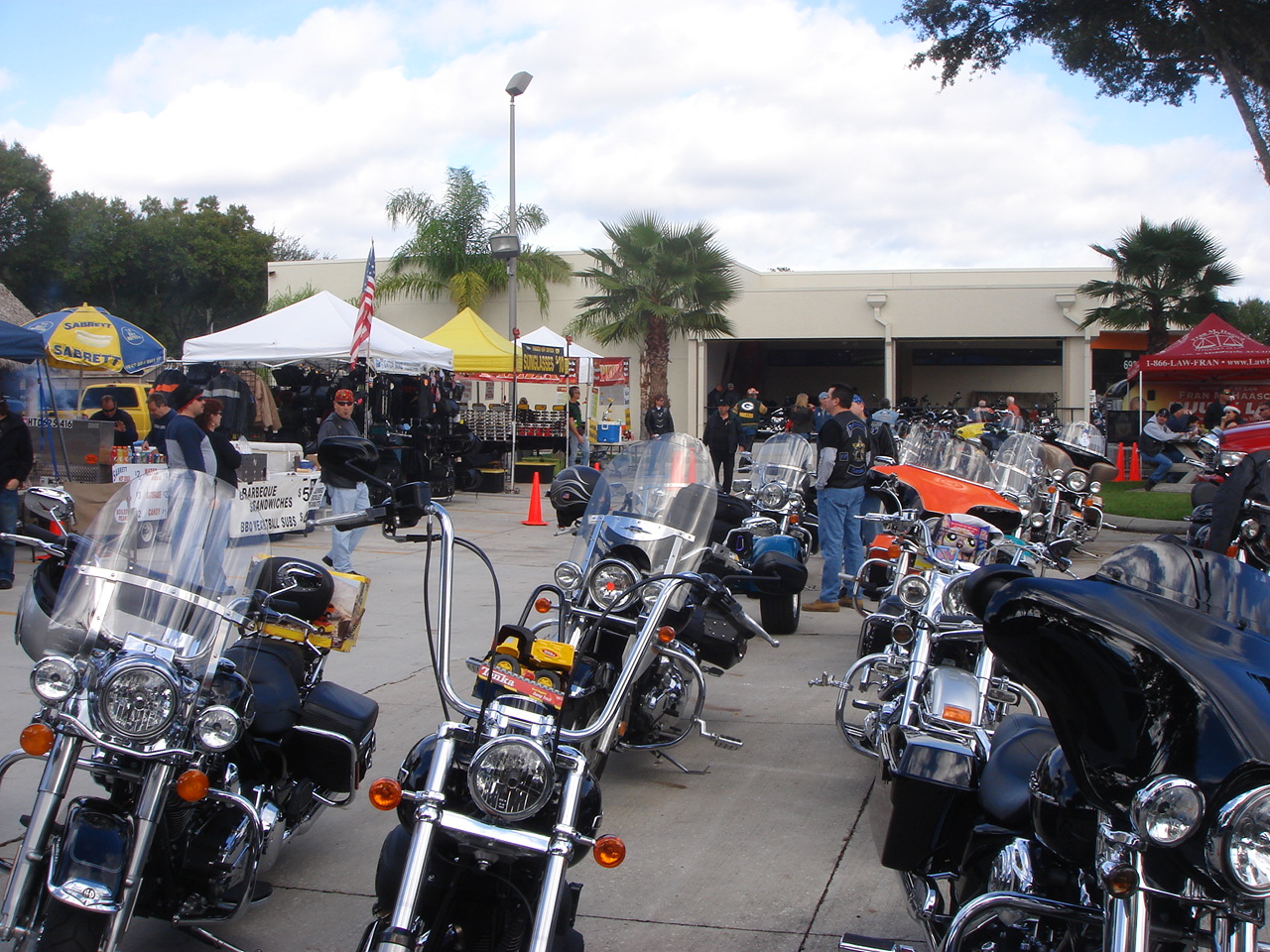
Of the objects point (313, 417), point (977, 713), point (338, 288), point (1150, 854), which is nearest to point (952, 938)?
point (1150, 854)

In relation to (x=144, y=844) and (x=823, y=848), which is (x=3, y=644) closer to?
(x=144, y=844)

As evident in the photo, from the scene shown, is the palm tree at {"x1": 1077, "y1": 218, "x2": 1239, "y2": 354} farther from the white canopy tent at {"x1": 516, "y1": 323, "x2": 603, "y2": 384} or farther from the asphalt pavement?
the asphalt pavement

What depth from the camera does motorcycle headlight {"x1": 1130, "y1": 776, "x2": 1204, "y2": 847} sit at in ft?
5.85

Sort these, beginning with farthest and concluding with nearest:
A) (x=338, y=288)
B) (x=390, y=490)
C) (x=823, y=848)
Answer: (x=338, y=288) < (x=823, y=848) < (x=390, y=490)

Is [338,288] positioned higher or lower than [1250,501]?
A: higher

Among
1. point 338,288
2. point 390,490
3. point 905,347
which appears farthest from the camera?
point 905,347

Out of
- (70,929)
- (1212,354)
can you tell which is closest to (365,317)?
(70,929)

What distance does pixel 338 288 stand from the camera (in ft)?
110

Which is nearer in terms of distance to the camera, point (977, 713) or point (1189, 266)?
point (977, 713)

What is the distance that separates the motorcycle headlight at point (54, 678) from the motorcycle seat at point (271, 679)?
1.89ft

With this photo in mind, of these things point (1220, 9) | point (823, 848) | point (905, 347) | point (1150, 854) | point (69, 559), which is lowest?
point (823, 848)

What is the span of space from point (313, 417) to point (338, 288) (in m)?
17.2

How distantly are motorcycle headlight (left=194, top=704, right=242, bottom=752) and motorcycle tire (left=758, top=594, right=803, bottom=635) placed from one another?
5.35m

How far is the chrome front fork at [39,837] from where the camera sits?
8.80ft
